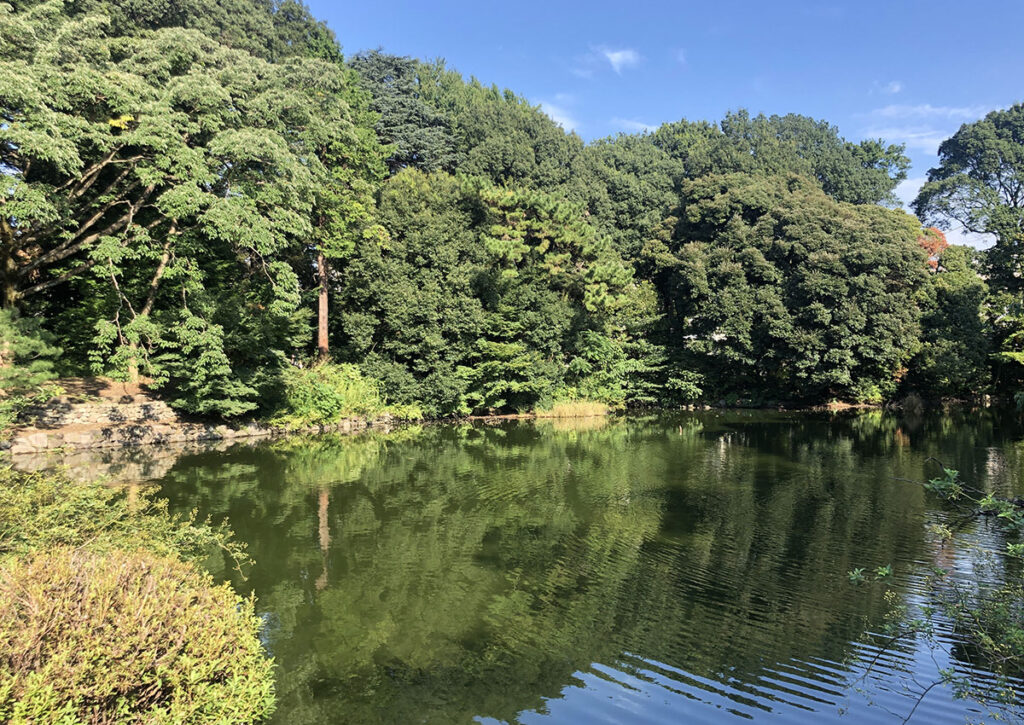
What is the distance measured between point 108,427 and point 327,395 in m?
6.20

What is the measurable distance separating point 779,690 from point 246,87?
57.8 ft

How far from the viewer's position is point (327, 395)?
789 inches

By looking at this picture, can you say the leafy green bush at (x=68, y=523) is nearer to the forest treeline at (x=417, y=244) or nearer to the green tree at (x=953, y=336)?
the forest treeline at (x=417, y=244)

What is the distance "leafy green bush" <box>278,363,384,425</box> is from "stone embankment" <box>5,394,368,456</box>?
123cm

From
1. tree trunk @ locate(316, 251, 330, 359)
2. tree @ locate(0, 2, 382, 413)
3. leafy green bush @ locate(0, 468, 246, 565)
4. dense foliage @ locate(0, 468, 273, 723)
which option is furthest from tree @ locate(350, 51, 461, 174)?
dense foliage @ locate(0, 468, 273, 723)

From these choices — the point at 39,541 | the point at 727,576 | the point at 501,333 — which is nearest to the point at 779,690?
the point at 727,576

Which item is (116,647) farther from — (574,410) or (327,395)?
(574,410)

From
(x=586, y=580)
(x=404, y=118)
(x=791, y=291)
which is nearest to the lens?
(x=586, y=580)

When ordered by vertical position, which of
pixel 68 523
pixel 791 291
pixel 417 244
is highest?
pixel 417 244

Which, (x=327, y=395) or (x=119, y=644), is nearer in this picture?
(x=119, y=644)

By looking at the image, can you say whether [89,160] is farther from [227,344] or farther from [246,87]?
[227,344]

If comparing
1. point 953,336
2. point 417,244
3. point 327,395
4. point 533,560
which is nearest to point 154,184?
point 327,395

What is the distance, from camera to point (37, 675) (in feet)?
9.56

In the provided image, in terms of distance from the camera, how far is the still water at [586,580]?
4.82m
